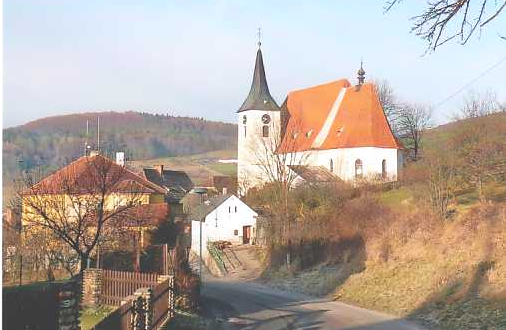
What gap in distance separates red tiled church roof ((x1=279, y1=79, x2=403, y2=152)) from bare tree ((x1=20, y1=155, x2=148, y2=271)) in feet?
83.8

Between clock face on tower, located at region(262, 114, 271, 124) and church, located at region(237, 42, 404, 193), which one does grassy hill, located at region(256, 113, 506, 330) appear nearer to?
church, located at region(237, 42, 404, 193)

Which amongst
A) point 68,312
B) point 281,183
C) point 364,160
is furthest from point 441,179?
point 364,160

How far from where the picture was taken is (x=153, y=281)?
16.9m

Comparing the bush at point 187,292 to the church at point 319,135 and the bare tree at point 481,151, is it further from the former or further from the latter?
the church at point 319,135

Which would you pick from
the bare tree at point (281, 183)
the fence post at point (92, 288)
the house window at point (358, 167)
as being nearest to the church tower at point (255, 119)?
the bare tree at point (281, 183)

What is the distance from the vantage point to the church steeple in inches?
2495

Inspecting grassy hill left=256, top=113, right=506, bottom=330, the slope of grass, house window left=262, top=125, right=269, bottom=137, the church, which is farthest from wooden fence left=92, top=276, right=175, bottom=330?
house window left=262, top=125, right=269, bottom=137

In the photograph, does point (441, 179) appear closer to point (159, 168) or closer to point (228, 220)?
point (228, 220)

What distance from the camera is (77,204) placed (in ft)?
75.8

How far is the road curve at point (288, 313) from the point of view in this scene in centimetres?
1814

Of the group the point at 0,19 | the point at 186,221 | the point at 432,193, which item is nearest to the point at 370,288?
the point at 432,193

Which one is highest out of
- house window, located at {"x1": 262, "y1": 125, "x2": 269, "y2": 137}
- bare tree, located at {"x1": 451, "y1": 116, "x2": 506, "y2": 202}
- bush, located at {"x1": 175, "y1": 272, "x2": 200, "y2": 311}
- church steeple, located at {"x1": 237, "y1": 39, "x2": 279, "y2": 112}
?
church steeple, located at {"x1": 237, "y1": 39, "x2": 279, "y2": 112}

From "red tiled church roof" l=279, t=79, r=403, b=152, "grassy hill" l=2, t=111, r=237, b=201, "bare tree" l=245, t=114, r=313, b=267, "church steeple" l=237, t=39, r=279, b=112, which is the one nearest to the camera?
"grassy hill" l=2, t=111, r=237, b=201

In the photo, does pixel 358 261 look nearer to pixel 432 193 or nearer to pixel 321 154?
pixel 432 193
